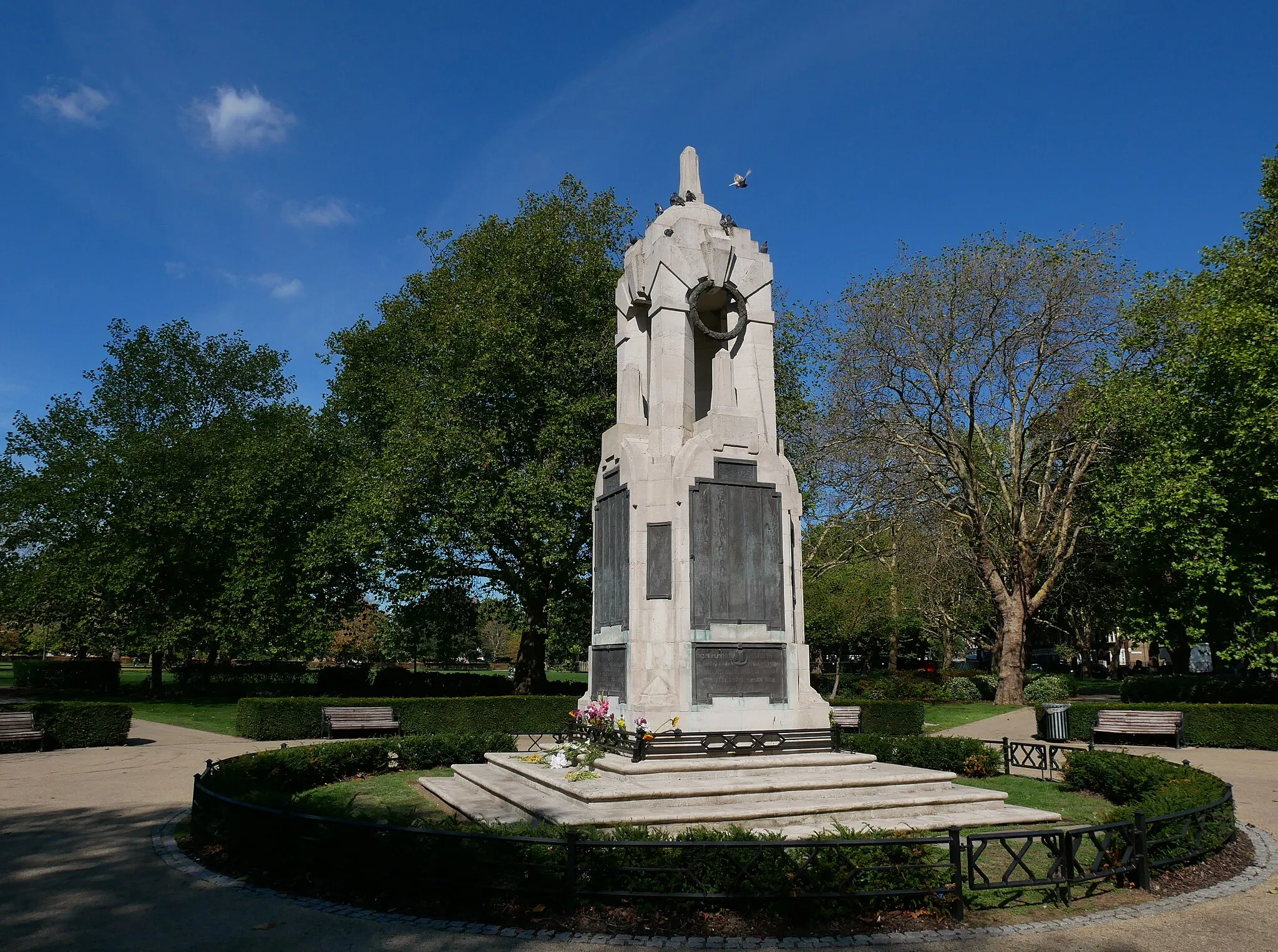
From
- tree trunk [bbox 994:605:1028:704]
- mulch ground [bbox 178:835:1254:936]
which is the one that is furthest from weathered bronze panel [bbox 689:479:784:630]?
tree trunk [bbox 994:605:1028:704]

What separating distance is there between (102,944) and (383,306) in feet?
107

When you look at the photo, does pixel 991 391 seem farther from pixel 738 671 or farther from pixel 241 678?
pixel 241 678

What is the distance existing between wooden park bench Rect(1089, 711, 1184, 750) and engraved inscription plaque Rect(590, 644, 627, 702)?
14.1 m

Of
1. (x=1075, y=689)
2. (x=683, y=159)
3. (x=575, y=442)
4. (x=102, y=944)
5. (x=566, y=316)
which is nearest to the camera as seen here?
(x=102, y=944)

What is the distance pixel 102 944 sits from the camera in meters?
7.11

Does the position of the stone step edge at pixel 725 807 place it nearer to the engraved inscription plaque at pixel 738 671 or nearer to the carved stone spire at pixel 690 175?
the engraved inscription plaque at pixel 738 671

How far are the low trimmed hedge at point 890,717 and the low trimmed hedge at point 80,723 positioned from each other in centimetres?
1864

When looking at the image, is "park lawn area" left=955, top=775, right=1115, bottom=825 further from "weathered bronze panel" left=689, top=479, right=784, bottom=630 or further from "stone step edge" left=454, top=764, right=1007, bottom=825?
"weathered bronze panel" left=689, top=479, right=784, bottom=630

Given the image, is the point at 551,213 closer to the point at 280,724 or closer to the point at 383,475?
the point at 383,475

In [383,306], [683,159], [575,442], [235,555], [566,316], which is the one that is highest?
[383,306]

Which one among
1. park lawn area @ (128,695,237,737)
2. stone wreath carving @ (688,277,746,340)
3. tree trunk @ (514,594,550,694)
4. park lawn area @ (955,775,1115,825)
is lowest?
park lawn area @ (128,695,237,737)

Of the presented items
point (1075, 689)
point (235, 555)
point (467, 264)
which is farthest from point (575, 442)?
point (1075, 689)

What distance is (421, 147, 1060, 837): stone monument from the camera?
37.8ft

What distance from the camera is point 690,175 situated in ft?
Result: 56.4
